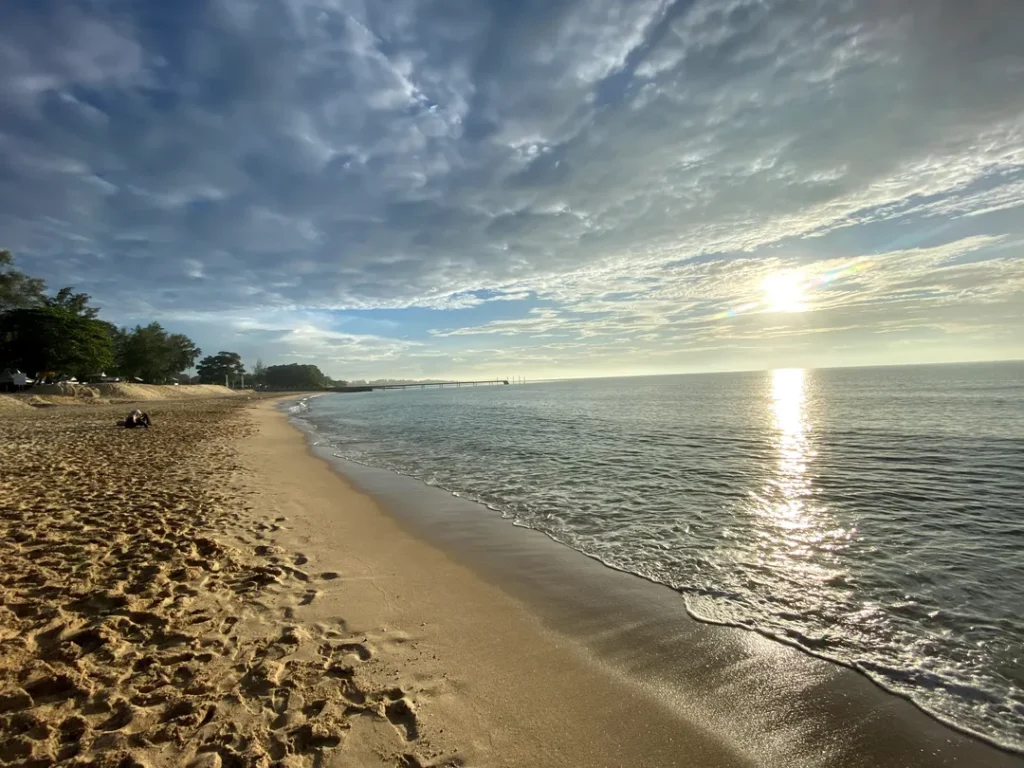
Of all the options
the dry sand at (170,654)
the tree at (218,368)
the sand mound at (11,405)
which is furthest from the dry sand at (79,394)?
the tree at (218,368)

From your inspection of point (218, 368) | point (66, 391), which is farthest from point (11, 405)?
point (218, 368)

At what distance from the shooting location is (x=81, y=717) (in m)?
3.11

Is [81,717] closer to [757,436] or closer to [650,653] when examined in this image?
[650,653]

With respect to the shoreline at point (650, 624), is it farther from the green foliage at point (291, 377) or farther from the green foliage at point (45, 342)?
the green foliage at point (291, 377)

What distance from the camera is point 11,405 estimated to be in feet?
120

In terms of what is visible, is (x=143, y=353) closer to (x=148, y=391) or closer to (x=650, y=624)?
(x=148, y=391)

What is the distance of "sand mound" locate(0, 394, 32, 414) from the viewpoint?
3470cm

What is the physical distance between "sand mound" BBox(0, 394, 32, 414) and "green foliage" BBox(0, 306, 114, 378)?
2228 centimetres

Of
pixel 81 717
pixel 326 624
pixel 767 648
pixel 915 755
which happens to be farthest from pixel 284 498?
pixel 915 755

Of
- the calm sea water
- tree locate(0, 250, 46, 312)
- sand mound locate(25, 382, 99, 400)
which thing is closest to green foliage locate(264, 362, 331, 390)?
tree locate(0, 250, 46, 312)

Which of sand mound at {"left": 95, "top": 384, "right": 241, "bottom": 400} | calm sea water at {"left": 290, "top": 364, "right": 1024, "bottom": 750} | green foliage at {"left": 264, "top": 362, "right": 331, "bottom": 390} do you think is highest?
green foliage at {"left": 264, "top": 362, "right": 331, "bottom": 390}

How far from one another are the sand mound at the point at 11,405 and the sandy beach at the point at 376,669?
40.3m

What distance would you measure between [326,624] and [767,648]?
4612mm

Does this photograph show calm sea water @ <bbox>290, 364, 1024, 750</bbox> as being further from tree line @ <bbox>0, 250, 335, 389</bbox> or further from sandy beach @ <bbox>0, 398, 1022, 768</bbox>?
tree line @ <bbox>0, 250, 335, 389</bbox>
